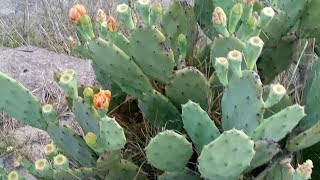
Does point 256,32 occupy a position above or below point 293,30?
above

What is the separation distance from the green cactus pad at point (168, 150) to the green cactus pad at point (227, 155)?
0.13 metres

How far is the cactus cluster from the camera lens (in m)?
2.00

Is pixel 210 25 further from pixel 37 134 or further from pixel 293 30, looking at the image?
pixel 37 134

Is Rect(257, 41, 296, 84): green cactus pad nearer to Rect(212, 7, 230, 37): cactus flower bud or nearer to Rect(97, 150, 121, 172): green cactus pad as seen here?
Rect(212, 7, 230, 37): cactus flower bud

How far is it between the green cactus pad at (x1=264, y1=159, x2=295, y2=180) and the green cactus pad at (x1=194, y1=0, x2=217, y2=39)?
781 mm

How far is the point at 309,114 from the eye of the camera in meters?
2.45

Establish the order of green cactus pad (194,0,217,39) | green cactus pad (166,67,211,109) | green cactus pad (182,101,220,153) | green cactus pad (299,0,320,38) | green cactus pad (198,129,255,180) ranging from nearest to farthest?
1. green cactus pad (198,129,255,180)
2. green cactus pad (182,101,220,153)
3. green cactus pad (166,67,211,109)
4. green cactus pad (299,0,320,38)
5. green cactus pad (194,0,217,39)

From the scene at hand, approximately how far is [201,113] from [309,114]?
55 cm

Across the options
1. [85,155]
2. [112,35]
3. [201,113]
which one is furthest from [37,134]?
[201,113]

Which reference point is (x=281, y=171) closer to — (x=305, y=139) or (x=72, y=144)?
(x=305, y=139)

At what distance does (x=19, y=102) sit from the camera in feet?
7.83

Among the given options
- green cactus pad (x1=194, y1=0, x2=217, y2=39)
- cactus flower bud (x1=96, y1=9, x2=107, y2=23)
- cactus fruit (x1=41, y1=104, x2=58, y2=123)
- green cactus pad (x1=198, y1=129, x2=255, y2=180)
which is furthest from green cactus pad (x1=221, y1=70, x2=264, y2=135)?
green cactus pad (x1=194, y1=0, x2=217, y2=39)

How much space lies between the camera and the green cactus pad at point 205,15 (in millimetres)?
2844

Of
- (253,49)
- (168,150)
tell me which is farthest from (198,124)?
(253,49)
